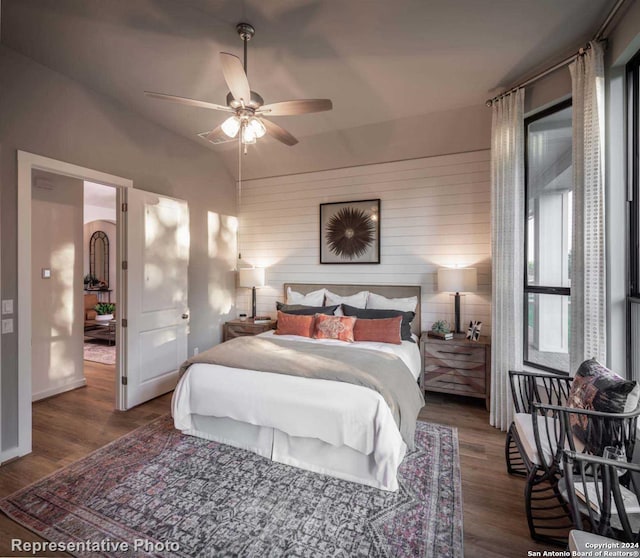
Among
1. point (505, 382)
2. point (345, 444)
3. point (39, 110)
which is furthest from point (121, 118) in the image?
point (505, 382)

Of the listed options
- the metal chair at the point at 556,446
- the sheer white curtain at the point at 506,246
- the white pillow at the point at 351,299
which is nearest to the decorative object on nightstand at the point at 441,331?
the sheer white curtain at the point at 506,246

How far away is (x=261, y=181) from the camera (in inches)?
204

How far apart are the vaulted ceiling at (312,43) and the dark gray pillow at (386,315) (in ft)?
7.57

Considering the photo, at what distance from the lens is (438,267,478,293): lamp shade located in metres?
3.65

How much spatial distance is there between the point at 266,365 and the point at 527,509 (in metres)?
1.89

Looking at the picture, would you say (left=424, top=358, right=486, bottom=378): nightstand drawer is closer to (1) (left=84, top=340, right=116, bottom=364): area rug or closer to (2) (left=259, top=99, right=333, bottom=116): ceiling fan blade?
(2) (left=259, top=99, right=333, bottom=116): ceiling fan blade

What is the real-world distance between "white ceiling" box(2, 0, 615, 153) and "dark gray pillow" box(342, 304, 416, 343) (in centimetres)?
231

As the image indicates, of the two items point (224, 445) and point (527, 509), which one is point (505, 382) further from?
point (224, 445)

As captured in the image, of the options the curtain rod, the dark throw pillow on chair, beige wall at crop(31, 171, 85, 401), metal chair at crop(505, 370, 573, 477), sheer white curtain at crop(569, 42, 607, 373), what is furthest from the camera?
beige wall at crop(31, 171, 85, 401)

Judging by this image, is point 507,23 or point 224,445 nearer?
point 507,23

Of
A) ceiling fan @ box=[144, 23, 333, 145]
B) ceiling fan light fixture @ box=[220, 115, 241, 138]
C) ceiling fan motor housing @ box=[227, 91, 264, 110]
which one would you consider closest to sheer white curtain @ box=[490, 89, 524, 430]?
ceiling fan @ box=[144, 23, 333, 145]

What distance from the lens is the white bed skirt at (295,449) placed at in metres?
2.24

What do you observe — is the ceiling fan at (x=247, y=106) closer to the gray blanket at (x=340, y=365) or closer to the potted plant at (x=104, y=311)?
the gray blanket at (x=340, y=365)

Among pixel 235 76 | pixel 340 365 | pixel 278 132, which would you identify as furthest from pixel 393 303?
pixel 235 76
